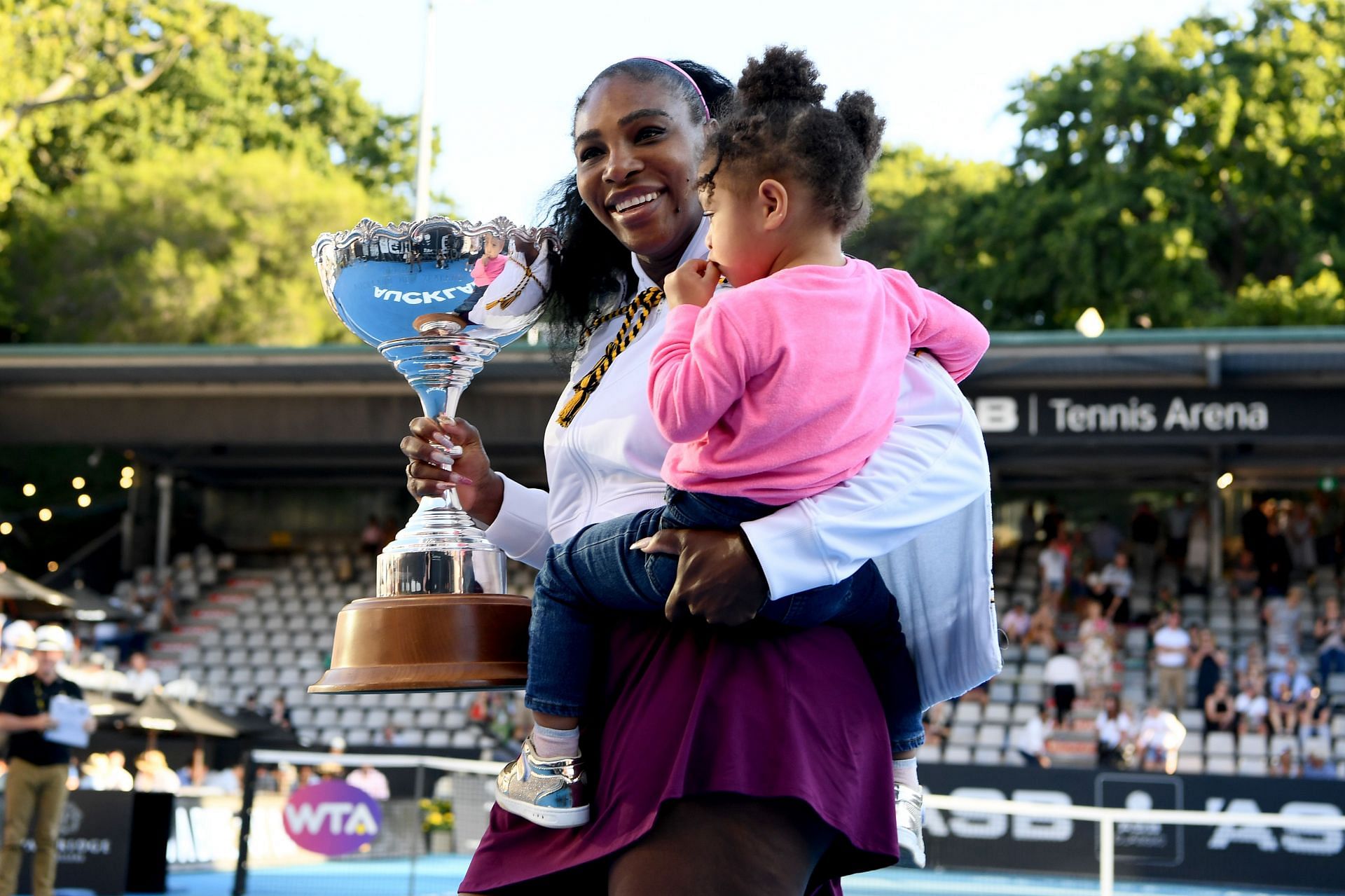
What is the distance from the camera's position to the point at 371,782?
11.1 m

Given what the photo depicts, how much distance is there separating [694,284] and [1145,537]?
19.3 meters

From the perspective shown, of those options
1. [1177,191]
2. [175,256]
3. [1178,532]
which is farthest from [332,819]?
[175,256]

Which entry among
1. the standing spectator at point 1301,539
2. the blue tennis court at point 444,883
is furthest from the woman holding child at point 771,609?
the standing spectator at point 1301,539

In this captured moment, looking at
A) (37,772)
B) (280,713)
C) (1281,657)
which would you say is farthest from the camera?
(280,713)

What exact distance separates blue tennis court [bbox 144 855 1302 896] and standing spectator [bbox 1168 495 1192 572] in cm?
894

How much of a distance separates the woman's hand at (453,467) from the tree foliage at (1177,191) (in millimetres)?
24664

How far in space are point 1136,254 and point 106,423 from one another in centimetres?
1620

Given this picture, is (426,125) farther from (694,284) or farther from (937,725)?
(694,284)

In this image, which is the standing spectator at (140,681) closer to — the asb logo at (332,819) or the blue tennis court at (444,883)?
the blue tennis court at (444,883)

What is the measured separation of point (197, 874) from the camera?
1155cm

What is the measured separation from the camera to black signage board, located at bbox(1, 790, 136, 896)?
10719 millimetres

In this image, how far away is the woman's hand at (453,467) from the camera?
87.6 inches

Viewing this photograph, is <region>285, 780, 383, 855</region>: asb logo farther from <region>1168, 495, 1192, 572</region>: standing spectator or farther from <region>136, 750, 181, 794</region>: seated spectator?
<region>1168, 495, 1192, 572</region>: standing spectator

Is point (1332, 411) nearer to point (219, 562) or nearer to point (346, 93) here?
point (219, 562)
